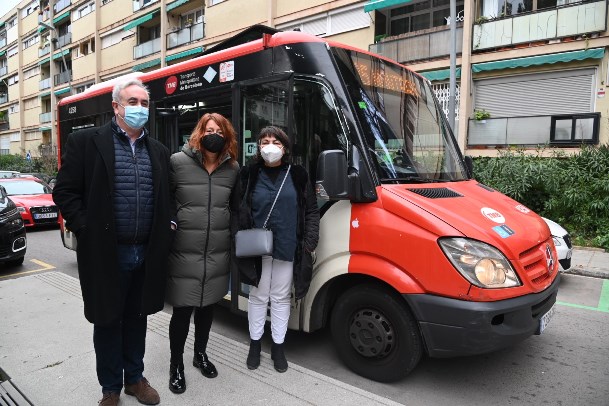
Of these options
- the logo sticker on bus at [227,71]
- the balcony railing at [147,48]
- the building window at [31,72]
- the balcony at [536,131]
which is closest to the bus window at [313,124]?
the logo sticker on bus at [227,71]

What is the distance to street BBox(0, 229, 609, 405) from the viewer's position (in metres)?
3.14

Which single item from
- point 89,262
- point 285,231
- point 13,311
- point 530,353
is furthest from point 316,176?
point 13,311

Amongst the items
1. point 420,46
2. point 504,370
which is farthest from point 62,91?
point 504,370

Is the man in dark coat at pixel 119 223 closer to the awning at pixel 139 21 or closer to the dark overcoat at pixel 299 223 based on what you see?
the dark overcoat at pixel 299 223

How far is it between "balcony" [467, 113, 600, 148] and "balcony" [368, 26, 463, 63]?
2666mm

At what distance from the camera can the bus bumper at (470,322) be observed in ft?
8.98

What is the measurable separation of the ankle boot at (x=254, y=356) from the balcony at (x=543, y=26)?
13324mm

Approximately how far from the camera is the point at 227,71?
414cm

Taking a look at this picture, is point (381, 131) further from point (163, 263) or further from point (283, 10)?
point (283, 10)

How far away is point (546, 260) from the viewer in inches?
126

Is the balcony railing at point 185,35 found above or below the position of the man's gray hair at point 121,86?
above

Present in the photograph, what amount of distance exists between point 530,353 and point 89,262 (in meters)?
3.64

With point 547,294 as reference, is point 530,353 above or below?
below

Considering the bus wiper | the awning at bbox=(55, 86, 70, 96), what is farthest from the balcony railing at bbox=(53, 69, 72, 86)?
the bus wiper
